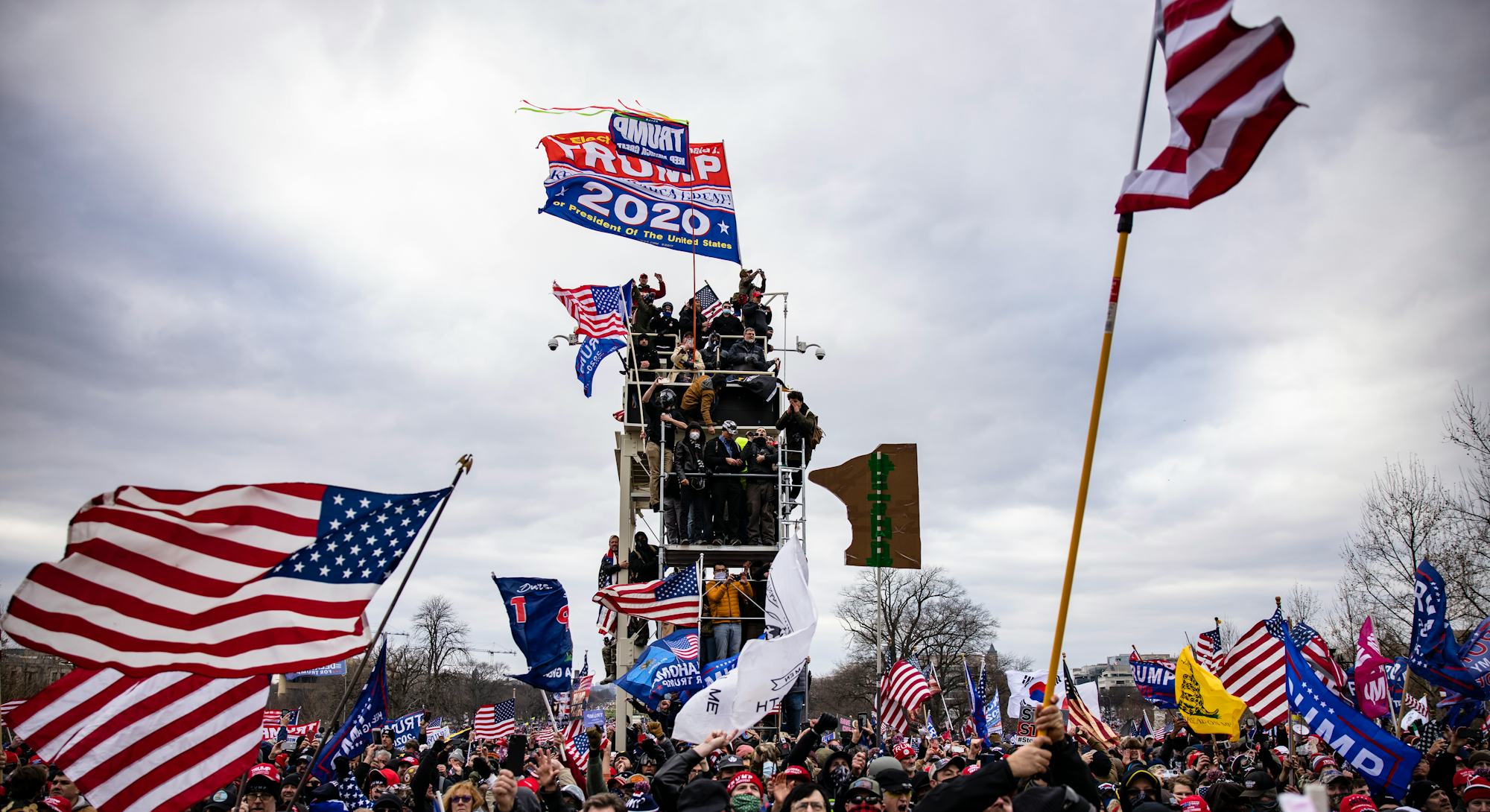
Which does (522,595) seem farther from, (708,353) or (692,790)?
(708,353)

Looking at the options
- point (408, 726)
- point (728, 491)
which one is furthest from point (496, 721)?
point (728, 491)

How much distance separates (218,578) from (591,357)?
16.6m

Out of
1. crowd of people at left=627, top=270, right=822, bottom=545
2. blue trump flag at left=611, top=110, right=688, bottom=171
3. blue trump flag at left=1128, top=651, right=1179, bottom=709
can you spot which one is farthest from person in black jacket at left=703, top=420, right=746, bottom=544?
blue trump flag at left=1128, top=651, right=1179, bottom=709

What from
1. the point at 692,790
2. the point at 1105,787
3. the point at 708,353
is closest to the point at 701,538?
the point at 708,353

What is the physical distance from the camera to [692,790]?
5.80 meters

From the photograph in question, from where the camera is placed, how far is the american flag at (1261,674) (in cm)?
1111

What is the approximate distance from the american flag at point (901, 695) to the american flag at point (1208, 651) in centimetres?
562

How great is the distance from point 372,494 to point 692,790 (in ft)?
8.99

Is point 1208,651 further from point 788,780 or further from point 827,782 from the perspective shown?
point 788,780

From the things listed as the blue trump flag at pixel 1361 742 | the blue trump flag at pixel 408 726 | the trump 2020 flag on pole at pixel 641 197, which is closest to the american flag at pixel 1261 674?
the blue trump flag at pixel 1361 742

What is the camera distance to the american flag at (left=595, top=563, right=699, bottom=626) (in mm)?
13859

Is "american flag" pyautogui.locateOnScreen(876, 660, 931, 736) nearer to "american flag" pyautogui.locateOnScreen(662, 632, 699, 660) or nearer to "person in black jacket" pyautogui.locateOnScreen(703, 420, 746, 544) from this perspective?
"american flag" pyautogui.locateOnScreen(662, 632, 699, 660)

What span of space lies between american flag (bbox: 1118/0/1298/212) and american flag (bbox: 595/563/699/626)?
975 centimetres

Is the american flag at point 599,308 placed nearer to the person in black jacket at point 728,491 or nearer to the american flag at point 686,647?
the person in black jacket at point 728,491
